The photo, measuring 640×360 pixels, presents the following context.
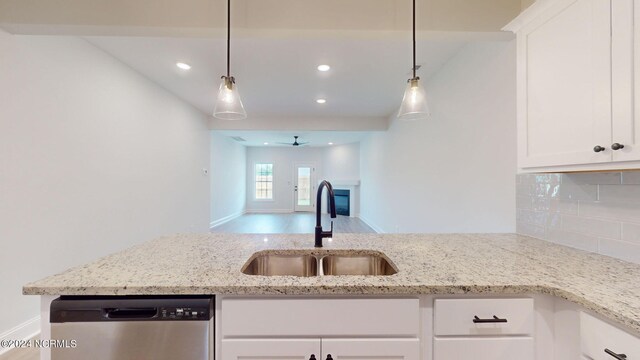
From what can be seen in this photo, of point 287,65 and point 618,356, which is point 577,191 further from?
point 287,65

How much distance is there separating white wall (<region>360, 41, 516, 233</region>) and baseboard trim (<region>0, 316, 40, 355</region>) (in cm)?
376

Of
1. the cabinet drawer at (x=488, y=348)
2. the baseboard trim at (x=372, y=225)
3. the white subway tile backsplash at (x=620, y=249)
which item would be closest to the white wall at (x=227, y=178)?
the baseboard trim at (x=372, y=225)

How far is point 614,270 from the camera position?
106cm

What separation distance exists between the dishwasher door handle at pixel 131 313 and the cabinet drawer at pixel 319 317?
25 centimetres

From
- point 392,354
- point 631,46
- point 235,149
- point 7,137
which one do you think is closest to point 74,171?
point 7,137

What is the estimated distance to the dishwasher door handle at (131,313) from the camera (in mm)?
907

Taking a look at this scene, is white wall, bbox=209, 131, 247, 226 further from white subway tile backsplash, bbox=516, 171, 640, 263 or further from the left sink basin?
white subway tile backsplash, bbox=516, 171, 640, 263

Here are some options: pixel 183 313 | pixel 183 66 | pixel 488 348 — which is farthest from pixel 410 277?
pixel 183 66

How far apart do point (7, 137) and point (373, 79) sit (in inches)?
139

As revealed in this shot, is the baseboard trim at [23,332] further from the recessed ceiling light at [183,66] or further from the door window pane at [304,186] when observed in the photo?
the door window pane at [304,186]

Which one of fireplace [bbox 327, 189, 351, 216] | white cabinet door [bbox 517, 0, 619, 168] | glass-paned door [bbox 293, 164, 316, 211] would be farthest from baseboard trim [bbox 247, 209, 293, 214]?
white cabinet door [bbox 517, 0, 619, 168]

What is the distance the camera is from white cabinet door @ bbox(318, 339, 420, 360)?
0.93 metres

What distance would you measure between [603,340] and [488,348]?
0.32m

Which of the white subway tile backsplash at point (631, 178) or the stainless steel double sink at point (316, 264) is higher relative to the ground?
the white subway tile backsplash at point (631, 178)
